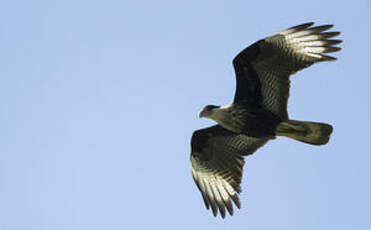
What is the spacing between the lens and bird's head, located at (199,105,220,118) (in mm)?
9591

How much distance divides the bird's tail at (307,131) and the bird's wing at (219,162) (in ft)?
2.57

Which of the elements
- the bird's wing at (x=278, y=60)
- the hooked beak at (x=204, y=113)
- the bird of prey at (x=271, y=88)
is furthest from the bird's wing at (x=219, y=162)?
the bird's wing at (x=278, y=60)

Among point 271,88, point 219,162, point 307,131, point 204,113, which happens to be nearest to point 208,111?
point 204,113

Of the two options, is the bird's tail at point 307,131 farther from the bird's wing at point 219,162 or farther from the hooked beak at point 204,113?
the hooked beak at point 204,113

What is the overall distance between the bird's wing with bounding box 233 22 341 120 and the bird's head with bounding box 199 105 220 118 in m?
0.50

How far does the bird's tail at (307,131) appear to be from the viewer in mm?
9234

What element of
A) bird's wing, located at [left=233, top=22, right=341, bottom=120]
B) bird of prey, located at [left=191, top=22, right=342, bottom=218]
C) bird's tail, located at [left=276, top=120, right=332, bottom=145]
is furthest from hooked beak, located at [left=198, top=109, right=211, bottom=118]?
bird's tail, located at [left=276, top=120, right=332, bottom=145]

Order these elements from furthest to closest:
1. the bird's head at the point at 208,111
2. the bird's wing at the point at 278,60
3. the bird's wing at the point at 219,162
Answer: the bird's wing at the point at 219,162, the bird's head at the point at 208,111, the bird's wing at the point at 278,60

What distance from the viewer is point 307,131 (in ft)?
30.5

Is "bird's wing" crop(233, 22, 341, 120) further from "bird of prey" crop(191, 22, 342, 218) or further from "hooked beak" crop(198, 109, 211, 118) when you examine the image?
"hooked beak" crop(198, 109, 211, 118)

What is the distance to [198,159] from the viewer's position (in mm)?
10664

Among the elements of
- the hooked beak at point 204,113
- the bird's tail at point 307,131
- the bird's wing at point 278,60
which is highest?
the bird's wing at point 278,60

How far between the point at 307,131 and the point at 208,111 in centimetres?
156

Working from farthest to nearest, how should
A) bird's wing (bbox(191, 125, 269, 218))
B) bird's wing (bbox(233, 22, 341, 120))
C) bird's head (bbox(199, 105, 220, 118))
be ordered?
1. bird's wing (bbox(191, 125, 269, 218))
2. bird's head (bbox(199, 105, 220, 118))
3. bird's wing (bbox(233, 22, 341, 120))
